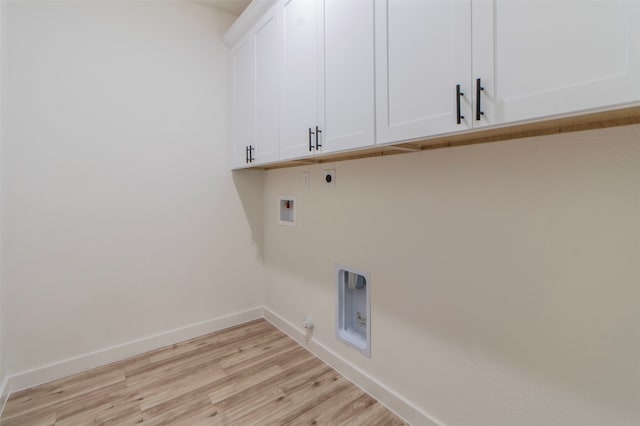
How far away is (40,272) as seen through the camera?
2.01m

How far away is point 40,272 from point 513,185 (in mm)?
2887

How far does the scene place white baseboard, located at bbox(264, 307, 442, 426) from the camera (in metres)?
1.58

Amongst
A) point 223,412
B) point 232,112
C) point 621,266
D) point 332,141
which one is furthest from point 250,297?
point 621,266

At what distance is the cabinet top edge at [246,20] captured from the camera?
2.09m

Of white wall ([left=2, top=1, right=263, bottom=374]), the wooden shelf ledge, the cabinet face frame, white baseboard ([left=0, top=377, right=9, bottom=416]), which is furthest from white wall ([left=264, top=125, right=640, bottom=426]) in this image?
white baseboard ([left=0, top=377, right=9, bottom=416])

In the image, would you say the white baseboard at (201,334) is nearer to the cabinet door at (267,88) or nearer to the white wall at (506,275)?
the white wall at (506,275)

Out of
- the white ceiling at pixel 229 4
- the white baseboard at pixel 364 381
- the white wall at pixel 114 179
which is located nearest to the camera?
the white baseboard at pixel 364 381

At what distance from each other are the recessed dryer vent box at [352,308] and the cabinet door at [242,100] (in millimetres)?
1305

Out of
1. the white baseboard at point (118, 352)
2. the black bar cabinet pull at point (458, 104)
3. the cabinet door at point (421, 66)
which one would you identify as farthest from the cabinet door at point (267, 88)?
the white baseboard at point (118, 352)

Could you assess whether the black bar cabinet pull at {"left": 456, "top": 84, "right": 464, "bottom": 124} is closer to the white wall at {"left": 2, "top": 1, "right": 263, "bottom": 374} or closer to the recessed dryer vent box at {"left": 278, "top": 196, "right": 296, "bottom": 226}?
the recessed dryer vent box at {"left": 278, "top": 196, "right": 296, "bottom": 226}

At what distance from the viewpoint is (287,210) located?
8.87 feet

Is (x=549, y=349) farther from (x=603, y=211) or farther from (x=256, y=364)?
(x=256, y=364)

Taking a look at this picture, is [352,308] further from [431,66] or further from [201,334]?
[431,66]

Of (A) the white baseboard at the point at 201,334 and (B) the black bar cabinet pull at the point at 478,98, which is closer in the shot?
(B) the black bar cabinet pull at the point at 478,98
